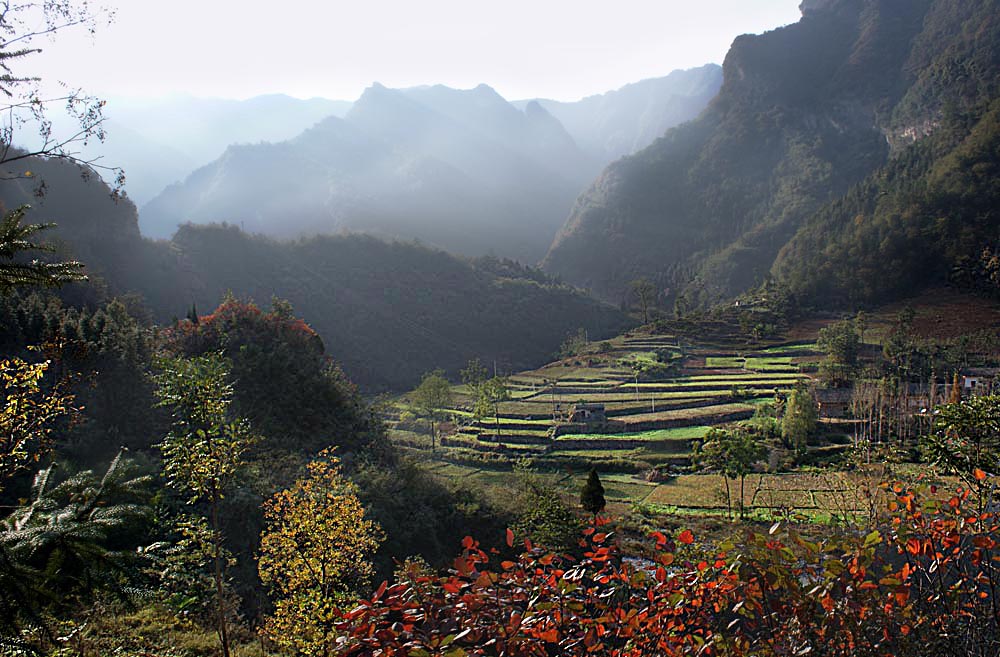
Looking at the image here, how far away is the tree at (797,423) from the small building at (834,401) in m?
4.74

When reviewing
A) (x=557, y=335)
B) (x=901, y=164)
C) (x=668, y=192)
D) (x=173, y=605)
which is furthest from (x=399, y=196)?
(x=173, y=605)

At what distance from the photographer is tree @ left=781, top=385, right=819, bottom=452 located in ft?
88.9

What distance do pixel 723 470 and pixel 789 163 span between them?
117m

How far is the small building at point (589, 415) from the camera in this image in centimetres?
3438

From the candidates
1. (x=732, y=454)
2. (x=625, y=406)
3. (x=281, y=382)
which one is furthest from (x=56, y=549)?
(x=625, y=406)

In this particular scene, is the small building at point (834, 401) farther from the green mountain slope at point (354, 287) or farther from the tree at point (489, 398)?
the green mountain slope at point (354, 287)

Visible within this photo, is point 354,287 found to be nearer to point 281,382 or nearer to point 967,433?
point 281,382

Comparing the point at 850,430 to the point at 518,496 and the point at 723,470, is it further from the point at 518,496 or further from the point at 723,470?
the point at 518,496

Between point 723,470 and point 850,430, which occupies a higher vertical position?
point 723,470

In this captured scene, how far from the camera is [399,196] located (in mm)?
143250

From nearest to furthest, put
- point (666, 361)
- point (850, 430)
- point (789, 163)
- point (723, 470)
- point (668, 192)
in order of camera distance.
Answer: point (723, 470)
point (850, 430)
point (666, 361)
point (789, 163)
point (668, 192)

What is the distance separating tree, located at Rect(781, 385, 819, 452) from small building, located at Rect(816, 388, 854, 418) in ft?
15.6

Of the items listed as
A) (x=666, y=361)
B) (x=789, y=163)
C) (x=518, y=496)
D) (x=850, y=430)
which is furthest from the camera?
(x=789, y=163)

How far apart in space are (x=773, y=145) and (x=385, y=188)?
3622 inches
